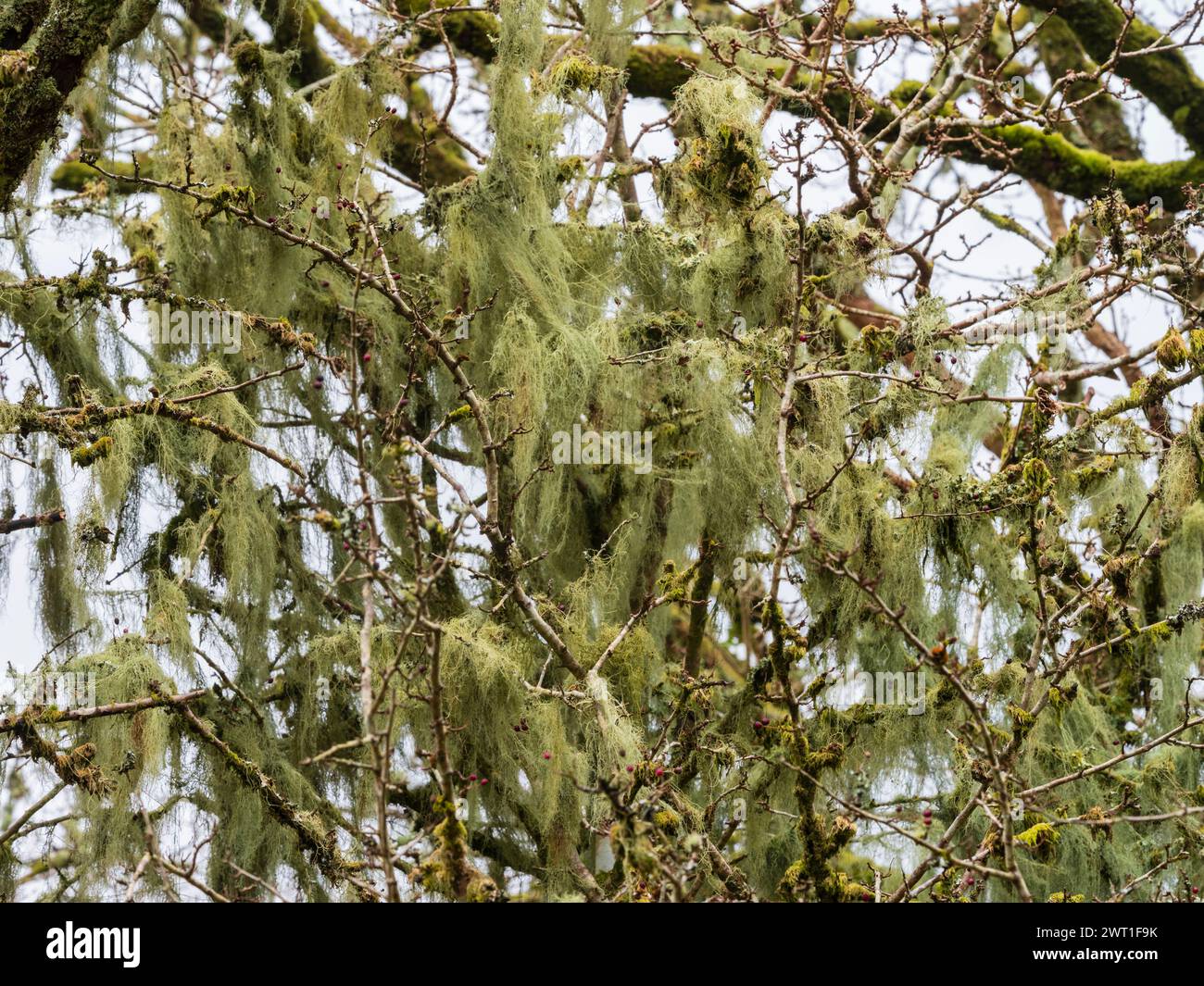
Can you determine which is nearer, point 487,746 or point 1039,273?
point 487,746

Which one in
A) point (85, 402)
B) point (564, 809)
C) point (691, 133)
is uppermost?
point (691, 133)

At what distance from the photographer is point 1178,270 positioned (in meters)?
4.95

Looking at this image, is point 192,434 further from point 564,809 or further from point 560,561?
point 564,809

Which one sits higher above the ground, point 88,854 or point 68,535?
point 68,535

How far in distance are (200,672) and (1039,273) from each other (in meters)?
3.12

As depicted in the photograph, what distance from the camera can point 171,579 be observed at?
4.84m

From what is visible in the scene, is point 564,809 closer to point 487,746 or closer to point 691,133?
point 487,746

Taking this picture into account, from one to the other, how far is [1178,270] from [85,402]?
3.29 metres
